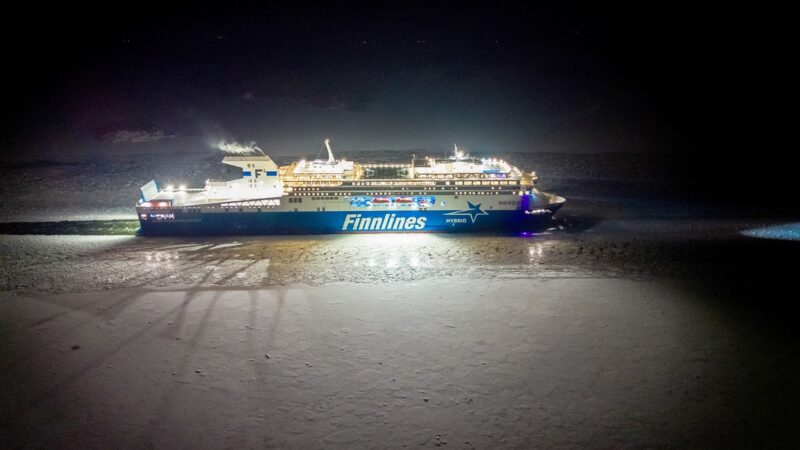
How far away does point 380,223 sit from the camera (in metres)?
19.8

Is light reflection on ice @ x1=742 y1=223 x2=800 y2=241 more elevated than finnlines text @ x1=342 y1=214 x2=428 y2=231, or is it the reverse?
finnlines text @ x1=342 y1=214 x2=428 y2=231

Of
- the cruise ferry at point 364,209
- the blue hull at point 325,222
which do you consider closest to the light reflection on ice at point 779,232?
the cruise ferry at point 364,209

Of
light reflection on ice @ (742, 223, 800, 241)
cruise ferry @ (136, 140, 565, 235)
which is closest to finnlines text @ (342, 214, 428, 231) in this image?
cruise ferry @ (136, 140, 565, 235)

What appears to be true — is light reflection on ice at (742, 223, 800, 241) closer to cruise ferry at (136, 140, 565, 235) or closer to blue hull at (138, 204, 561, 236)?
cruise ferry at (136, 140, 565, 235)

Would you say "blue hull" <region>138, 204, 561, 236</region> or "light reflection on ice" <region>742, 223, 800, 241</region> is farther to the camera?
"blue hull" <region>138, 204, 561, 236</region>

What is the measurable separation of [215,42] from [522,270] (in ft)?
165

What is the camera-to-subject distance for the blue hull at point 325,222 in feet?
64.6

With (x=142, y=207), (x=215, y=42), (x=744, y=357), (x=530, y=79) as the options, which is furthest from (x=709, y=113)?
(x=215, y=42)

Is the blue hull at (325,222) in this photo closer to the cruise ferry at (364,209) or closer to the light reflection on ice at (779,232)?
the cruise ferry at (364,209)

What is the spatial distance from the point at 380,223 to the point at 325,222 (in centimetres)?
217

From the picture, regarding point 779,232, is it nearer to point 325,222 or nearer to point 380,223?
point 380,223

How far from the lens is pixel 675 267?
1515 cm

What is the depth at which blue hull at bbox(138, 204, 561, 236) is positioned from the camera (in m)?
19.7

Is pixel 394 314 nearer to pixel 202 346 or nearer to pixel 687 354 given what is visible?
pixel 202 346
